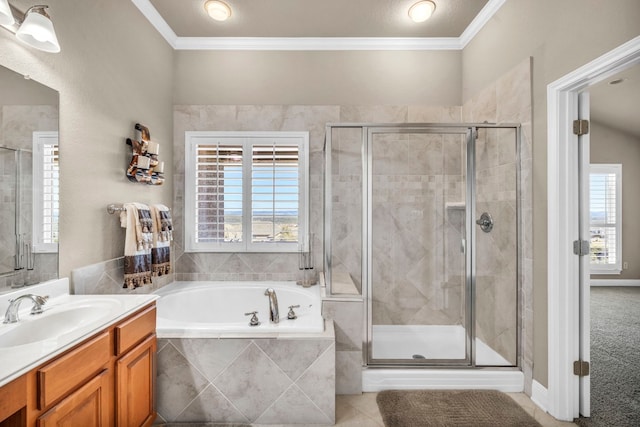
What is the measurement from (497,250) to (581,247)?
518 millimetres

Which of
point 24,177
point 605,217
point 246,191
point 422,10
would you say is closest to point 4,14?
point 24,177

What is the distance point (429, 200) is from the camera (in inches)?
92.8

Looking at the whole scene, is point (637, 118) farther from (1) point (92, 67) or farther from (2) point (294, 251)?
(1) point (92, 67)

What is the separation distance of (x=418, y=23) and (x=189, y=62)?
2.22 meters

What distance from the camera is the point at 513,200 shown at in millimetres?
2199

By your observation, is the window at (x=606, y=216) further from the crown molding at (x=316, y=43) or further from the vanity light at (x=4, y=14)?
the vanity light at (x=4, y=14)

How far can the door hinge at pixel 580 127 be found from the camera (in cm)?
182

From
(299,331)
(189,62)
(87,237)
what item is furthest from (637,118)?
(87,237)

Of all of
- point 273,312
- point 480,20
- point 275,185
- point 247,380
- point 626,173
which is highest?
point 480,20

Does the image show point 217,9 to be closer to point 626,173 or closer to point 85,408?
point 85,408

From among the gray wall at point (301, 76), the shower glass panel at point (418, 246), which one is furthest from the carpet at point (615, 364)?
the gray wall at point (301, 76)

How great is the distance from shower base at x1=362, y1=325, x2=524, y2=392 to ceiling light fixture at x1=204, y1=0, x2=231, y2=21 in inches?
111

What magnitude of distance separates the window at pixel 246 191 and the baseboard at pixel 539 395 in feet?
6.87

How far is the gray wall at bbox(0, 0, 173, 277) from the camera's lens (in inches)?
70.0
